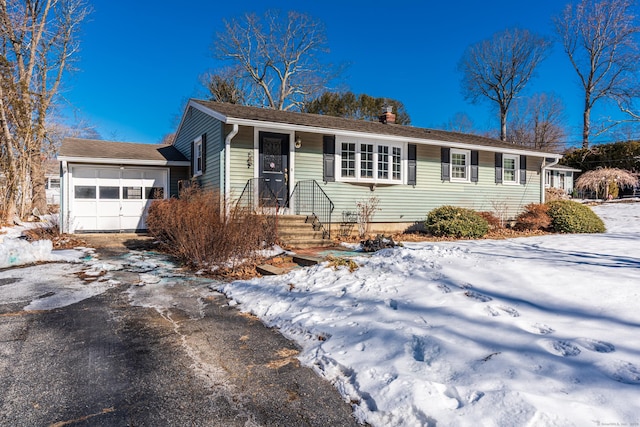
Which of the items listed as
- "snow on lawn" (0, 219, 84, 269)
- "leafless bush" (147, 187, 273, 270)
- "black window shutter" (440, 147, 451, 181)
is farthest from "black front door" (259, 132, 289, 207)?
"black window shutter" (440, 147, 451, 181)

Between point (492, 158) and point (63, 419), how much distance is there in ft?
48.6

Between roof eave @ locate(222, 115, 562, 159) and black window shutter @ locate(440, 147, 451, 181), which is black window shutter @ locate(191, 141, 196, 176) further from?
black window shutter @ locate(440, 147, 451, 181)

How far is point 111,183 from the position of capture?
496 inches

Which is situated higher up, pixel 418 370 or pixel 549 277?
pixel 549 277

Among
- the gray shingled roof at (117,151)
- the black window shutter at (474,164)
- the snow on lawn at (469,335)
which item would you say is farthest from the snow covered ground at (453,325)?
the black window shutter at (474,164)

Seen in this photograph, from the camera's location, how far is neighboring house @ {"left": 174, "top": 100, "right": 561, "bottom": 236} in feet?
33.1

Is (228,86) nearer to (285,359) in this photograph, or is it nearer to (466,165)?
(466,165)

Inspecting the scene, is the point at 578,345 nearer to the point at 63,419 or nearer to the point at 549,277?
the point at 549,277

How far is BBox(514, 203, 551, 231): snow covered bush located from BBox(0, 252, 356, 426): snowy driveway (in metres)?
11.1

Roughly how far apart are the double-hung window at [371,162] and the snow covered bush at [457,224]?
180 centimetres

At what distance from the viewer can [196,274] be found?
640 cm

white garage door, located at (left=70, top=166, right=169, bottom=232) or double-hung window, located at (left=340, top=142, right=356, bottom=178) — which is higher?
double-hung window, located at (left=340, top=142, right=356, bottom=178)

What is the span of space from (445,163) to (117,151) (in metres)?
11.6

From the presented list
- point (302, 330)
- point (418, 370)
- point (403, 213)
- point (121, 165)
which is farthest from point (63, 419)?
point (121, 165)
